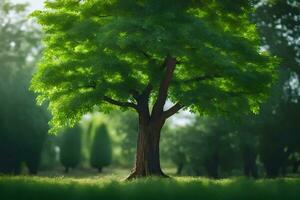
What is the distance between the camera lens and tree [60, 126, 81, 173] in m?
53.4

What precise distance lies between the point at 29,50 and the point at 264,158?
27886mm

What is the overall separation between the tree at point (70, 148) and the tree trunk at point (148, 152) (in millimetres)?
31182

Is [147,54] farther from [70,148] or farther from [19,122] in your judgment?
[70,148]

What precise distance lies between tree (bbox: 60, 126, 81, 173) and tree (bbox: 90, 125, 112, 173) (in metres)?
2.13

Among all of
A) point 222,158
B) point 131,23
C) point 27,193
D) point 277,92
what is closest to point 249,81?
point 131,23

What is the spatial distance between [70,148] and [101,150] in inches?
146

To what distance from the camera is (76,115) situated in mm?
22938

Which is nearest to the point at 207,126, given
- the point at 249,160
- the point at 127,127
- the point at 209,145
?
the point at 209,145

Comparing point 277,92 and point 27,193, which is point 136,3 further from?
point 277,92

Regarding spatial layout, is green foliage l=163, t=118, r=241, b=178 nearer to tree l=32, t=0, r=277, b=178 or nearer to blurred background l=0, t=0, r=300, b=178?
blurred background l=0, t=0, r=300, b=178

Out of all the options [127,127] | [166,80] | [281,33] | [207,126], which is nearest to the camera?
[166,80]

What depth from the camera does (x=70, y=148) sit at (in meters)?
53.7

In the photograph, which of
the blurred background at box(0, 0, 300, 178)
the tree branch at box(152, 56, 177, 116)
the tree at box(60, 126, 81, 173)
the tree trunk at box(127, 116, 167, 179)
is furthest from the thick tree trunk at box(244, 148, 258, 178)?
the tree branch at box(152, 56, 177, 116)

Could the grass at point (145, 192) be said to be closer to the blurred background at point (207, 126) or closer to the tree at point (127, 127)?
the blurred background at point (207, 126)
